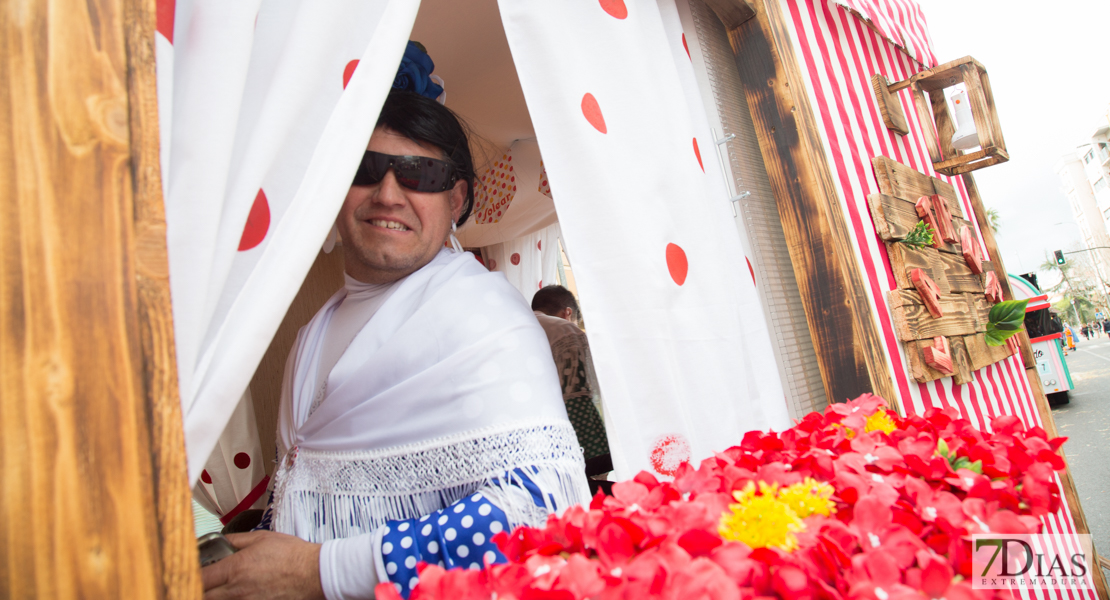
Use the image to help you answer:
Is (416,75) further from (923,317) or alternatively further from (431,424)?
(923,317)

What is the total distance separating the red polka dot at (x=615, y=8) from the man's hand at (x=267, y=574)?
153 cm

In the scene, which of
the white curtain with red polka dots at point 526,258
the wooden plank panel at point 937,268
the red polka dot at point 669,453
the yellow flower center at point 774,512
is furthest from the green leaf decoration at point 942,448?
the white curtain with red polka dots at point 526,258

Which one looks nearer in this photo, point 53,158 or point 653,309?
point 53,158

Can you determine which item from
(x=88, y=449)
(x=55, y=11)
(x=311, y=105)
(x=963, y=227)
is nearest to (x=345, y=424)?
(x=311, y=105)

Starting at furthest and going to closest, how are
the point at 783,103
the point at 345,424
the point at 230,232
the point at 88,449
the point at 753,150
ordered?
the point at 753,150 < the point at 783,103 < the point at 345,424 < the point at 230,232 < the point at 88,449

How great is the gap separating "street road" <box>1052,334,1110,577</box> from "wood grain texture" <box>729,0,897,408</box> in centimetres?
193

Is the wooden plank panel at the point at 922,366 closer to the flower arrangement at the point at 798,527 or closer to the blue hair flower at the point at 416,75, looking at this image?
the flower arrangement at the point at 798,527

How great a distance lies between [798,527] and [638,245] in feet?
2.73

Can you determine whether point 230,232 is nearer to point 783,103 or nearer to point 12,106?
point 12,106

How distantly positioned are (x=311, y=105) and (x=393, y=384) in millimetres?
662

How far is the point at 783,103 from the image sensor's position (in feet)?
6.33

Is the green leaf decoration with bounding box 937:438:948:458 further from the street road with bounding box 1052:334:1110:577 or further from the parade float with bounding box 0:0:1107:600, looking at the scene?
the street road with bounding box 1052:334:1110:577

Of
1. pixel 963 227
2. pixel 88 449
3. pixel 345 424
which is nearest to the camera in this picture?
pixel 88 449

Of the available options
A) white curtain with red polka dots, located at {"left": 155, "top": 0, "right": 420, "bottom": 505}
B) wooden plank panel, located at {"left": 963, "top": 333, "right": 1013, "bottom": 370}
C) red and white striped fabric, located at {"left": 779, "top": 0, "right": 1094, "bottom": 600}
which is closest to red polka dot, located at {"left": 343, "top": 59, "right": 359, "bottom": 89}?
white curtain with red polka dots, located at {"left": 155, "top": 0, "right": 420, "bottom": 505}
